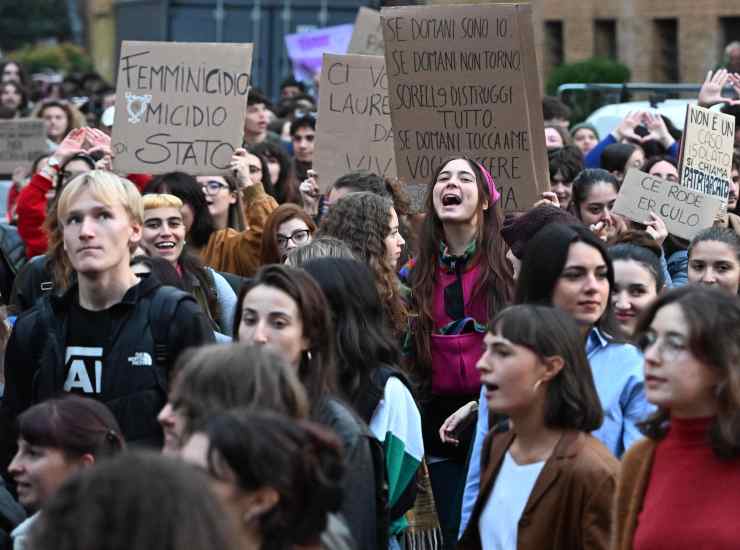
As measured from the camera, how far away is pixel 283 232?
798cm

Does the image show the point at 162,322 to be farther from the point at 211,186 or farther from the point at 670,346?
the point at 211,186

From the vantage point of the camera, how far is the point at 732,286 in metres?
7.07

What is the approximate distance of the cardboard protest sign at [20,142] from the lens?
1284 centimetres

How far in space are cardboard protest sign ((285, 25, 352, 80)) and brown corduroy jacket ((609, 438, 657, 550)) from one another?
17.0 meters

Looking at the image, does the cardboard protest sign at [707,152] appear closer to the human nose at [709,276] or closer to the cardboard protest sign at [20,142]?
the human nose at [709,276]

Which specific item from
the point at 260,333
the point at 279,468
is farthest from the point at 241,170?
the point at 279,468

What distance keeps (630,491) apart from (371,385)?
1194 mm

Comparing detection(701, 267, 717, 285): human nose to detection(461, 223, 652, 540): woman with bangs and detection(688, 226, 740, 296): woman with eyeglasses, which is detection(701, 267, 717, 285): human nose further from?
detection(461, 223, 652, 540): woman with bangs

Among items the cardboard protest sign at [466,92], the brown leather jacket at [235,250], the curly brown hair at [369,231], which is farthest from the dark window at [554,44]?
the curly brown hair at [369,231]

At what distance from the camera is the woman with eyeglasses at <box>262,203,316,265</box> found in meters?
7.96

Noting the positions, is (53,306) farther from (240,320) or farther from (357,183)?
(357,183)

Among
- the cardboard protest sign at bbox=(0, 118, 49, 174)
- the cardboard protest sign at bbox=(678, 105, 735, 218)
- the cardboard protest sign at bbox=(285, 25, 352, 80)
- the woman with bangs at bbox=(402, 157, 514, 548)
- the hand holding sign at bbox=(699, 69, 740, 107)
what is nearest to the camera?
the woman with bangs at bbox=(402, 157, 514, 548)

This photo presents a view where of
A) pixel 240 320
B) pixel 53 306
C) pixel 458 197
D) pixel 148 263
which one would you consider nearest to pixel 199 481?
pixel 240 320

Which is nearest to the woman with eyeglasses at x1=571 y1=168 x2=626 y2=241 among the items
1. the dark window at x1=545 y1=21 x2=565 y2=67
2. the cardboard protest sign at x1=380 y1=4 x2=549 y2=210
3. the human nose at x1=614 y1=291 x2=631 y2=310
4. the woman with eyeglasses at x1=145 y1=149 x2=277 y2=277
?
the cardboard protest sign at x1=380 y1=4 x2=549 y2=210
